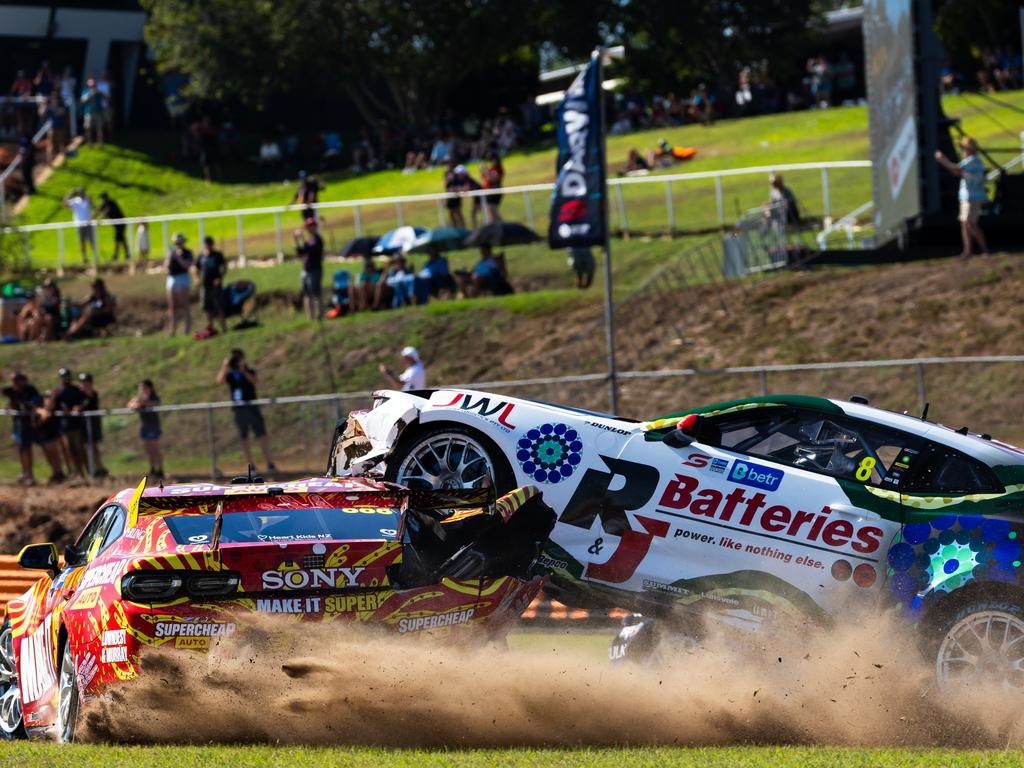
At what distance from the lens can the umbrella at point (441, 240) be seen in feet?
100

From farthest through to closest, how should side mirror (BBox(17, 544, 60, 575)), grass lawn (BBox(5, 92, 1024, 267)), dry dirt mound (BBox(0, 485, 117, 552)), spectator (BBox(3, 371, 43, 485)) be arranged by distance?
grass lawn (BBox(5, 92, 1024, 267))
spectator (BBox(3, 371, 43, 485))
dry dirt mound (BBox(0, 485, 117, 552))
side mirror (BBox(17, 544, 60, 575))

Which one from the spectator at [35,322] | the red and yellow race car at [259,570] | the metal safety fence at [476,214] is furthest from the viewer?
the spectator at [35,322]

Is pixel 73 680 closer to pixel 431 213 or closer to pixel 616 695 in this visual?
pixel 616 695

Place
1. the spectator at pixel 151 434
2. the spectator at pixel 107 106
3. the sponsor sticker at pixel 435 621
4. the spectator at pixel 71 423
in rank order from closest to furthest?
the sponsor sticker at pixel 435 621, the spectator at pixel 151 434, the spectator at pixel 71 423, the spectator at pixel 107 106

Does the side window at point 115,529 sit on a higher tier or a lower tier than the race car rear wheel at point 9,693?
higher

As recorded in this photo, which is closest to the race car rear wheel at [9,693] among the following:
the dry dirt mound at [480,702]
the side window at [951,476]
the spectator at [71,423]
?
the dry dirt mound at [480,702]

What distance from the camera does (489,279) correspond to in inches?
1124

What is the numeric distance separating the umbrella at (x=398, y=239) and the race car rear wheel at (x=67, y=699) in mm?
21599

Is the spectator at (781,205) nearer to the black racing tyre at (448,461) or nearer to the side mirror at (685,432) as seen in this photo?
the black racing tyre at (448,461)

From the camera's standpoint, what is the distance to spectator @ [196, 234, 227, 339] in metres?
29.3

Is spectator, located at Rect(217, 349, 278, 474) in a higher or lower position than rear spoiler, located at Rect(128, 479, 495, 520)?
lower

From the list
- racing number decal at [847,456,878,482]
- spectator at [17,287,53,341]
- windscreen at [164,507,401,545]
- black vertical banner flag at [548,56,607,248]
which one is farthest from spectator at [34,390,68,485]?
racing number decal at [847,456,878,482]

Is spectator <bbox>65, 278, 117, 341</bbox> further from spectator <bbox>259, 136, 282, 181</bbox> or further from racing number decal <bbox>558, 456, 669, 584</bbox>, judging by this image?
racing number decal <bbox>558, 456, 669, 584</bbox>

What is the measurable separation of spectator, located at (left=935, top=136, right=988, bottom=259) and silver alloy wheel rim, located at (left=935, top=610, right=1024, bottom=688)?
15481 millimetres
